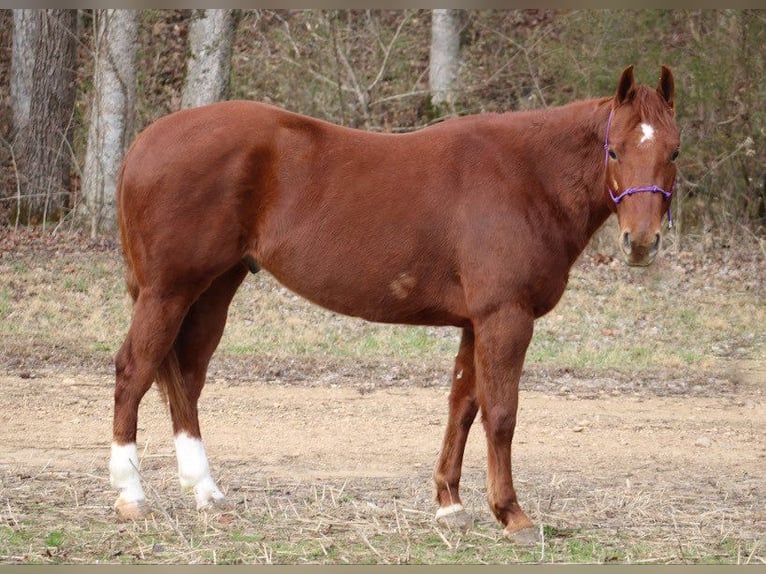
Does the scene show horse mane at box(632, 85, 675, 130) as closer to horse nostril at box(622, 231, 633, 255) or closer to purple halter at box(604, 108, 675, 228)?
purple halter at box(604, 108, 675, 228)

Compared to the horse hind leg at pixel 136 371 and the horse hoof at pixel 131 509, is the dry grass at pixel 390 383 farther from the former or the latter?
the horse hind leg at pixel 136 371

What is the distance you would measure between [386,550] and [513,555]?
0.56 m

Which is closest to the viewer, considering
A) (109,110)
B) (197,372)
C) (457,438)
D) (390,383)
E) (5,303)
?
(457,438)

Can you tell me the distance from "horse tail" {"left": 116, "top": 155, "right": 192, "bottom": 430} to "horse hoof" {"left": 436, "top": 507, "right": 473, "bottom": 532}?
1.35m

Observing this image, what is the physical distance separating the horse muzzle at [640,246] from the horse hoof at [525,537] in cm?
132

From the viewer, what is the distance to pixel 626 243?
15.7ft

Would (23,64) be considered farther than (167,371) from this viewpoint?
Yes

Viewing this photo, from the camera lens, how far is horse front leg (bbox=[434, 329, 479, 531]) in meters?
5.36

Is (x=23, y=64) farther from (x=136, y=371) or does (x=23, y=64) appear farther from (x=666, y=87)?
(x=666, y=87)

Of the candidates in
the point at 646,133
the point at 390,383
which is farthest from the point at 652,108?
the point at 390,383

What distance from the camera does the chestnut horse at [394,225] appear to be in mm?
5055

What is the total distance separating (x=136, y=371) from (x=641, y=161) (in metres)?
2.53

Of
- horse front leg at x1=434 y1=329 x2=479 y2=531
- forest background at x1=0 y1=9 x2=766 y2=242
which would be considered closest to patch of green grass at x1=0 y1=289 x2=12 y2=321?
forest background at x1=0 y1=9 x2=766 y2=242

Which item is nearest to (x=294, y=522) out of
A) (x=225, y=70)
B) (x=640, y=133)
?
(x=640, y=133)
